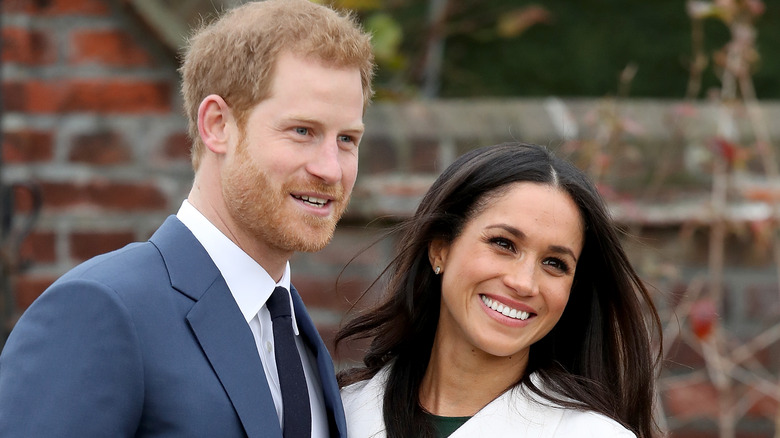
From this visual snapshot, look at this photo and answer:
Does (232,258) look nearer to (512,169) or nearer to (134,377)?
(134,377)

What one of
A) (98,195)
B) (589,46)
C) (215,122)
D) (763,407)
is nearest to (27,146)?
(98,195)

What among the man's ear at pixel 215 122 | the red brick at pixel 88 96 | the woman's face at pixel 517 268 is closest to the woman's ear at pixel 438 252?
the woman's face at pixel 517 268

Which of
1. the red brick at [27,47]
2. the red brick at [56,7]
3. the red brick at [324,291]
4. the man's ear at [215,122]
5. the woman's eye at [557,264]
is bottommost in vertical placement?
the red brick at [324,291]

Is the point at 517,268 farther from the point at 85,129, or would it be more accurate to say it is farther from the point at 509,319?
the point at 85,129

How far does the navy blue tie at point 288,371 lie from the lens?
7.92ft

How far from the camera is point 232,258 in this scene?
246 centimetres

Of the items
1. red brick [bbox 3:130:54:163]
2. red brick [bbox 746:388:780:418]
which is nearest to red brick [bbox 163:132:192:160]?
red brick [bbox 3:130:54:163]

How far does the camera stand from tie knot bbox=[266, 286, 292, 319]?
252cm

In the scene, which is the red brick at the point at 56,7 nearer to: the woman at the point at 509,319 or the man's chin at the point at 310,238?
the woman at the point at 509,319

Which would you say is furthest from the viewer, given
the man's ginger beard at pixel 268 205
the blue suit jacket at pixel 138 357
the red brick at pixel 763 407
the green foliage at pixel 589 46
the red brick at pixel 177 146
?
the green foliage at pixel 589 46

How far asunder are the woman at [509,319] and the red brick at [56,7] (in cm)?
132

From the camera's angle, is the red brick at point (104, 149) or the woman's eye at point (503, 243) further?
the red brick at point (104, 149)

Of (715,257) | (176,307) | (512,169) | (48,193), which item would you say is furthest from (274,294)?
(715,257)

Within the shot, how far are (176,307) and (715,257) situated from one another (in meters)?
2.21
